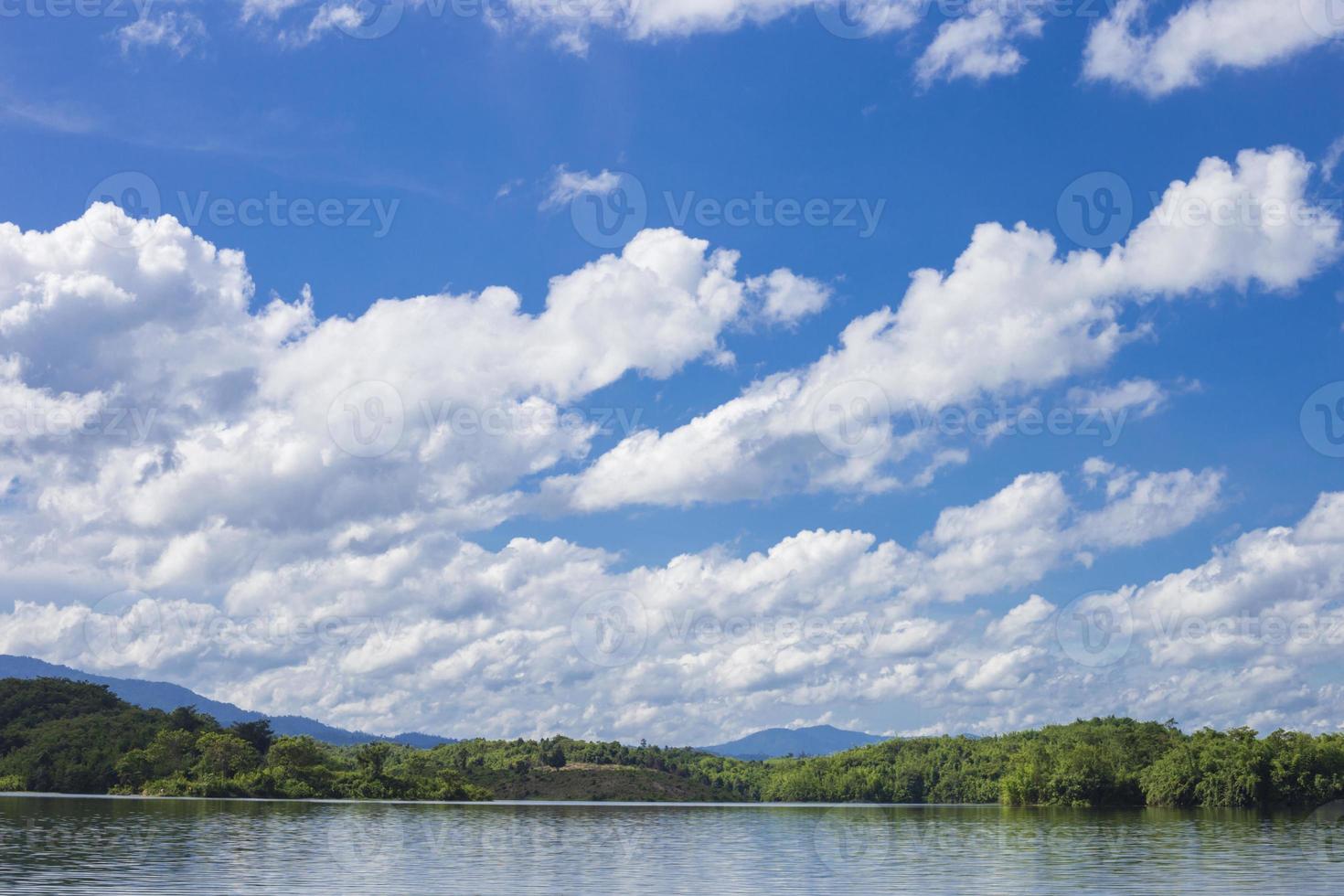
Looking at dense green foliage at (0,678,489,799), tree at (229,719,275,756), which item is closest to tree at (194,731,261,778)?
dense green foliage at (0,678,489,799)

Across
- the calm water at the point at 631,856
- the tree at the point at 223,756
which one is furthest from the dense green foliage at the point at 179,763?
the calm water at the point at 631,856

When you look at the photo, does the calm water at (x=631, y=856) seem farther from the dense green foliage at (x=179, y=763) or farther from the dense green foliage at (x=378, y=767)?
the dense green foliage at (x=179, y=763)

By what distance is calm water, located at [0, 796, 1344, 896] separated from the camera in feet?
167

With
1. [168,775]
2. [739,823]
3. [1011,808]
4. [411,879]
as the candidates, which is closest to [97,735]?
[168,775]

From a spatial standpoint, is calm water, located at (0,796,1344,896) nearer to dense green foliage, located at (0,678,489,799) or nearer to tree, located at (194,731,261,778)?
dense green foliage, located at (0,678,489,799)

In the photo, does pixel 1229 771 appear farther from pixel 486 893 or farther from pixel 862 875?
pixel 486 893

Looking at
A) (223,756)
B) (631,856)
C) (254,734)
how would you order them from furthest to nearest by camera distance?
1. (254,734)
2. (223,756)
3. (631,856)

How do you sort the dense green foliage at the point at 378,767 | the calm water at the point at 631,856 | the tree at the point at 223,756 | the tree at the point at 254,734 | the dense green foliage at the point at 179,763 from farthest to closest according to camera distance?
the tree at the point at 254,734 → the tree at the point at 223,756 → the dense green foliage at the point at 179,763 → the dense green foliage at the point at 378,767 → the calm water at the point at 631,856

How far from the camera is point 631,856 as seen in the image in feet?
237

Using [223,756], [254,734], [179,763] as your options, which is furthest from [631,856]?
[254,734]

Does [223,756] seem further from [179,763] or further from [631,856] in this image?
[631,856]

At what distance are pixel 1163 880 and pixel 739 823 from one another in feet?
273

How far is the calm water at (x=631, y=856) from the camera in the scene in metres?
50.8

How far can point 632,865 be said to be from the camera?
64.0m
